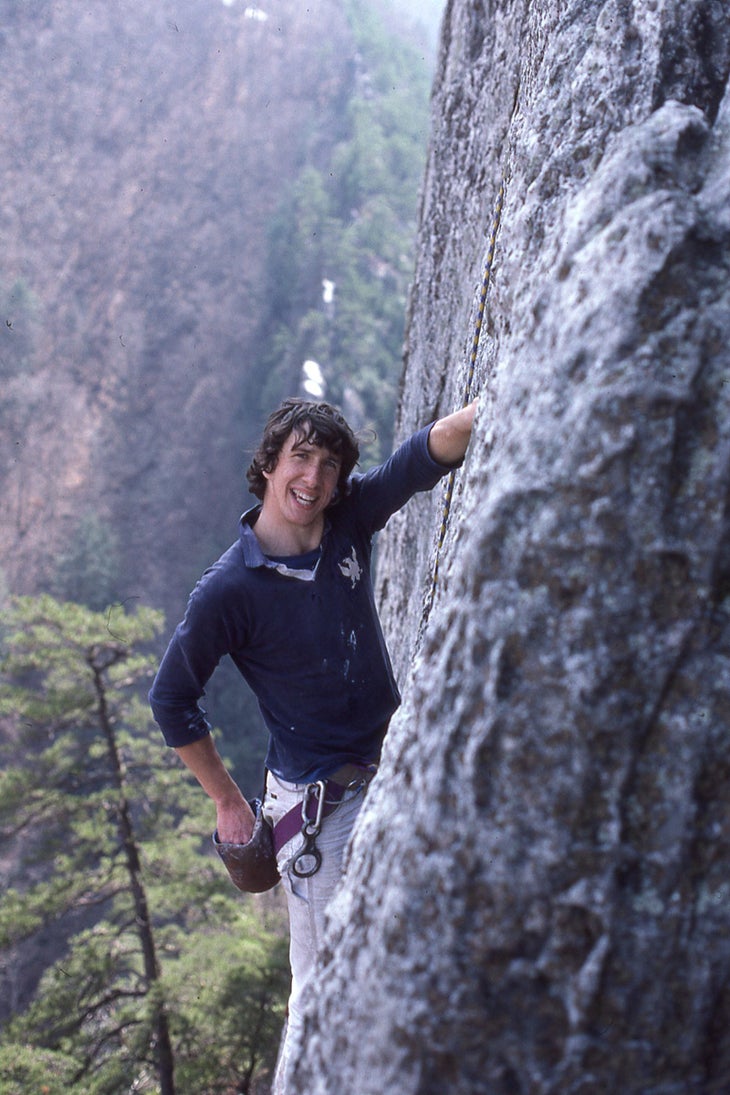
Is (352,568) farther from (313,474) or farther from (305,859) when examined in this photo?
(305,859)

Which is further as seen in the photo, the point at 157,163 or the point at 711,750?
the point at 157,163

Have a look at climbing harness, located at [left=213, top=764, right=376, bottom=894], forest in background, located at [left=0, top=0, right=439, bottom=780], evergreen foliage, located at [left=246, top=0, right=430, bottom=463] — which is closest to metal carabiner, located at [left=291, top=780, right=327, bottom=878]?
climbing harness, located at [left=213, top=764, right=376, bottom=894]

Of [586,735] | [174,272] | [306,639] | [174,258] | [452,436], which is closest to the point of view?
[586,735]

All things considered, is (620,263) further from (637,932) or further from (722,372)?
(637,932)

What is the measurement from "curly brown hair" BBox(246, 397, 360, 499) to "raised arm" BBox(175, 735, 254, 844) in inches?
30.4

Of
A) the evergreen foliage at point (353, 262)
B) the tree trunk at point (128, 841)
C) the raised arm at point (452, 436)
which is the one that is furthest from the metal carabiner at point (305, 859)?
the evergreen foliage at point (353, 262)

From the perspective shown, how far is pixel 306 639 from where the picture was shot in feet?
6.98

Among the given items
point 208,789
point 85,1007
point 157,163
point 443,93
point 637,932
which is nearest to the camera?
point 637,932

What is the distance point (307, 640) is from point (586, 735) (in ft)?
3.52

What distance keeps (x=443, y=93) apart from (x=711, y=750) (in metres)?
4.17

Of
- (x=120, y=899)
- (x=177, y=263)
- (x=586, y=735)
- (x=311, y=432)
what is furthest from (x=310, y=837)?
(x=177, y=263)

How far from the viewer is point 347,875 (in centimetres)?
143

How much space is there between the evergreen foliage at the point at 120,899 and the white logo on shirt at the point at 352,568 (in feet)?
17.5

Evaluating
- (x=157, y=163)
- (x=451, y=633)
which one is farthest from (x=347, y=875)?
(x=157, y=163)
